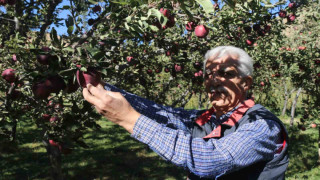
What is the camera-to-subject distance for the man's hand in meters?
1.16

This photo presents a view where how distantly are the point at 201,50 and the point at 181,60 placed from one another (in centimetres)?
30

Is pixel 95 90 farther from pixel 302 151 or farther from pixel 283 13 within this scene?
pixel 302 151

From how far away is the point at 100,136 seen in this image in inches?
331

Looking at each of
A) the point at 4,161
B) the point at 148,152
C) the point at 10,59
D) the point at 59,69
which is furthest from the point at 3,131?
the point at 148,152

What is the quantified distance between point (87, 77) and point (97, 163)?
5.09m

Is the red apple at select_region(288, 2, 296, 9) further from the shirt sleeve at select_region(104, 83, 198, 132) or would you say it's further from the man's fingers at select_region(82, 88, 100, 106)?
the man's fingers at select_region(82, 88, 100, 106)

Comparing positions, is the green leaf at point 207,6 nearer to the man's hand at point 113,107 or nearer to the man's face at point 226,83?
the man's hand at point 113,107

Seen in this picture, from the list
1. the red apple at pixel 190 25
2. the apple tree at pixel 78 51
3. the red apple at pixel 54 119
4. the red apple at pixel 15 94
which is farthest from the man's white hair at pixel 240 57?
the red apple at pixel 15 94

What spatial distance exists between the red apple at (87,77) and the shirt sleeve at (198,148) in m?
0.30

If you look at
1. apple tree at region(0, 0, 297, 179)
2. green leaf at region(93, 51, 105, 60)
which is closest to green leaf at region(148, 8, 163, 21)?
apple tree at region(0, 0, 297, 179)

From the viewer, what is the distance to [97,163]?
6.02m

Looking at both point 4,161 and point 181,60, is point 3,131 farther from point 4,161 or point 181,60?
point 4,161

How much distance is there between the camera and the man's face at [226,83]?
66.5 inches

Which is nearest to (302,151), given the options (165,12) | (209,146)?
(165,12)
